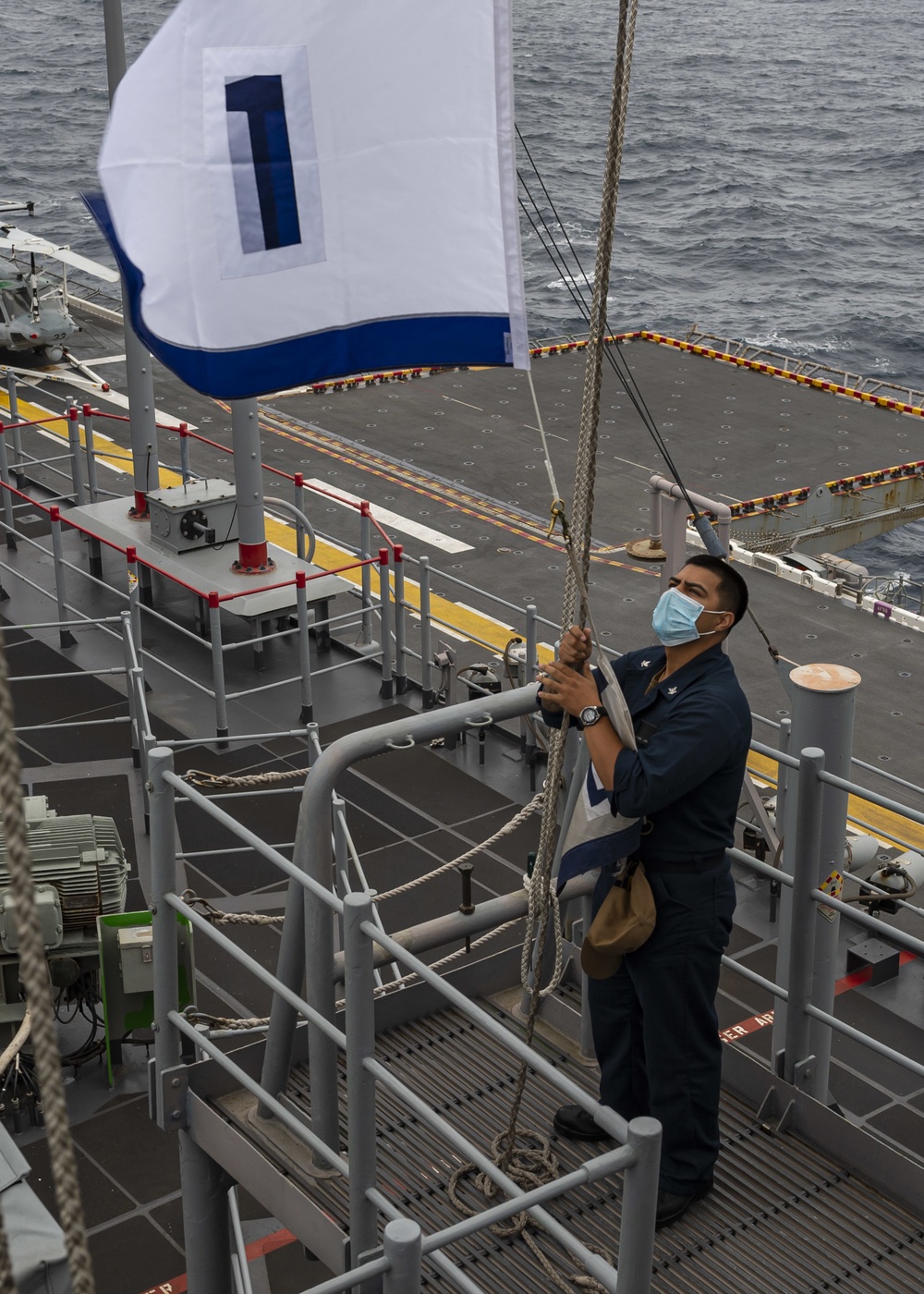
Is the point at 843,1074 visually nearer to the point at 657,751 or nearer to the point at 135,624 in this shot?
the point at 657,751

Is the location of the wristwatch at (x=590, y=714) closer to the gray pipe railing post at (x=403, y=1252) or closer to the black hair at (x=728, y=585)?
the black hair at (x=728, y=585)

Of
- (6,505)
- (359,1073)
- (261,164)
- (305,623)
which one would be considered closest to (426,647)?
(305,623)

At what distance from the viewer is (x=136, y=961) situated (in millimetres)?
9031

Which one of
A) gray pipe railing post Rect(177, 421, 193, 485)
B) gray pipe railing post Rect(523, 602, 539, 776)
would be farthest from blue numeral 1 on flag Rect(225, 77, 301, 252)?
gray pipe railing post Rect(177, 421, 193, 485)

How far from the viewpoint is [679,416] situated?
31.6 metres

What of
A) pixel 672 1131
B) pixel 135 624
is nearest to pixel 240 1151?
pixel 672 1131

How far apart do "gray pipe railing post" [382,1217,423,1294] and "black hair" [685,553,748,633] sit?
2155 mm

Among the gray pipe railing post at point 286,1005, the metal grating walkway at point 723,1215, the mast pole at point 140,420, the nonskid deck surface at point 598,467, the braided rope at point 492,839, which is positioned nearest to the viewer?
the metal grating walkway at point 723,1215

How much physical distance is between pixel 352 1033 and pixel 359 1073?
15 centimetres

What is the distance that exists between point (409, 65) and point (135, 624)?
28.3 feet

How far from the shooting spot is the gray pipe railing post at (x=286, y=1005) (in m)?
5.24

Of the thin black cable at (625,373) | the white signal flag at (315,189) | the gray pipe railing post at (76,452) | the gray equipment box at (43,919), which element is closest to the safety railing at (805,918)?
the thin black cable at (625,373)

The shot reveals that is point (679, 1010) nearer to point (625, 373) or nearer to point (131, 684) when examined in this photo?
point (131, 684)

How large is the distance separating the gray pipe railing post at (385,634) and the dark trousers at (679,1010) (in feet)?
30.8
